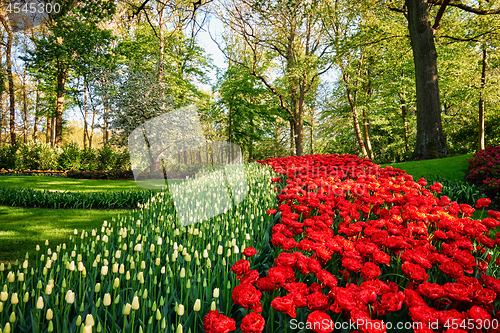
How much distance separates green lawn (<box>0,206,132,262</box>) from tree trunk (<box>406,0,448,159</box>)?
970 centimetres

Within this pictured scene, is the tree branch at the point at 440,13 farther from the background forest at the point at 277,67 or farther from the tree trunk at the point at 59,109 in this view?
the tree trunk at the point at 59,109

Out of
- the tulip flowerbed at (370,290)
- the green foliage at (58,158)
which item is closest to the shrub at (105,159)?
the green foliage at (58,158)

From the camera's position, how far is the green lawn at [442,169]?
7.09 m

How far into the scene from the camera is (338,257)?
2.34 meters

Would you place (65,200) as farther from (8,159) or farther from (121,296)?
(8,159)

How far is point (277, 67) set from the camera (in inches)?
841

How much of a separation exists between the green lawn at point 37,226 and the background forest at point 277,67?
6.02 m

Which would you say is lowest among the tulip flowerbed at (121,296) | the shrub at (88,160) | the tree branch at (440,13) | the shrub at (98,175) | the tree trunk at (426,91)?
the tulip flowerbed at (121,296)

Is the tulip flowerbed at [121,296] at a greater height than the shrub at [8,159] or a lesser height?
lesser

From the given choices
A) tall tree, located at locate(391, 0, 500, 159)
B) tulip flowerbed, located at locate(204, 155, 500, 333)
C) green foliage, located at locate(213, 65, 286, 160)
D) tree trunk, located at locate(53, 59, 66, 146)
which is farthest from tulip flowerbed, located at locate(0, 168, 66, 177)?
tall tree, located at locate(391, 0, 500, 159)

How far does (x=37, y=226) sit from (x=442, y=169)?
10.0 metres

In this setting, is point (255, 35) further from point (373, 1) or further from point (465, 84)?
point (465, 84)

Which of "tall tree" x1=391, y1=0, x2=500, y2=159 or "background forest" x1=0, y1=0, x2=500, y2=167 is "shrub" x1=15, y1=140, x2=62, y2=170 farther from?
"tall tree" x1=391, y1=0, x2=500, y2=159

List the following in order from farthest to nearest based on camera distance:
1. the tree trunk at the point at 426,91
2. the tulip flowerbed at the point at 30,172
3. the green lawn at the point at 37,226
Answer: the tulip flowerbed at the point at 30,172
the tree trunk at the point at 426,91
the green lawn at the point at 37,226
